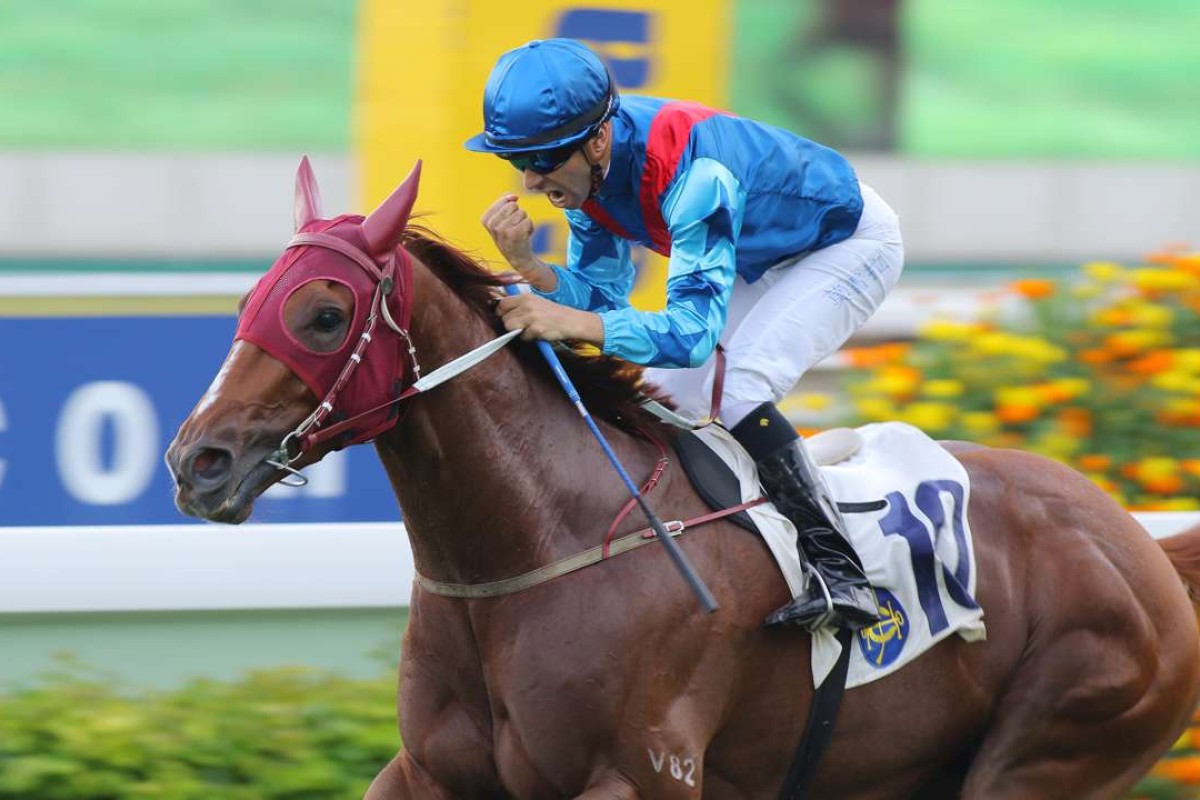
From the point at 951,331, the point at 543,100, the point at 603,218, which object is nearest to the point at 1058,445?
the point at 951,331

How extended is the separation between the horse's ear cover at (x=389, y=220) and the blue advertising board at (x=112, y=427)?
2002mm

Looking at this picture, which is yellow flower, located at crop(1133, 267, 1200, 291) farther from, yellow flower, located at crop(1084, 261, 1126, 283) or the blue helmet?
the blue helmet

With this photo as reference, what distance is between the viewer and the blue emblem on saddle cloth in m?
3.62

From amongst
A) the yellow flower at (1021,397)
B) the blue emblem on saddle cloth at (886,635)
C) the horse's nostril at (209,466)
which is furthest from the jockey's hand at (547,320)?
the yellow flower at (1021,397)

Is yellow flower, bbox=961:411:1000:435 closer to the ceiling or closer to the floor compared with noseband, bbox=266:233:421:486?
closer to the floor

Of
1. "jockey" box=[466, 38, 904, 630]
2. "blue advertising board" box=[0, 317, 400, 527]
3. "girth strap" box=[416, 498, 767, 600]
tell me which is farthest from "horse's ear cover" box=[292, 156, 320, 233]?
"blue advertising board" box=[0, 317, 400, 527]

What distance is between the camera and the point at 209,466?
299 cm

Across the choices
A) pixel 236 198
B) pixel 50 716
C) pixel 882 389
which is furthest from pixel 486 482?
pixel 236 198

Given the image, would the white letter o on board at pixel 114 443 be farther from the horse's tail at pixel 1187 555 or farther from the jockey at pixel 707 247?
the horse's tail at pixel 1187 555

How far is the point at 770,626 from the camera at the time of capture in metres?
3.49

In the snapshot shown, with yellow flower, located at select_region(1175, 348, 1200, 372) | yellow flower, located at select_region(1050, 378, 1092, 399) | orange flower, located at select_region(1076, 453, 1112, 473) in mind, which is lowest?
orange flower, located at select_region(1076, 453, 1112, 473)

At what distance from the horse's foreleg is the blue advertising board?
163 centimetres

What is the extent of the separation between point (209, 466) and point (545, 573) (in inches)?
26.8

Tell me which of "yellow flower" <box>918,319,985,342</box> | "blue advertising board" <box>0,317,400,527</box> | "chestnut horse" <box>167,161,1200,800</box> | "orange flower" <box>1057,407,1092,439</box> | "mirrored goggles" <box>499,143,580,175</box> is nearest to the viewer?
"chestnut horse" <box>167,161,1200,800</box>
